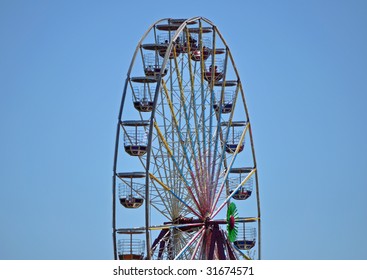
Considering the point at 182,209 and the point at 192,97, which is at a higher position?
the point at 192,97

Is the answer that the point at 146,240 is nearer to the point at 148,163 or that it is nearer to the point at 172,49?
the point at 148,163

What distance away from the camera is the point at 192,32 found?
5531cm

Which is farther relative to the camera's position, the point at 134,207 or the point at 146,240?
the point at 134,207

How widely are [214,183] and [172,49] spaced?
16.6 ft

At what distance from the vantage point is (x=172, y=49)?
5403cm
